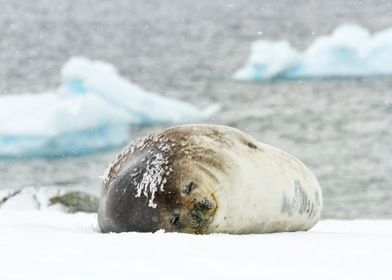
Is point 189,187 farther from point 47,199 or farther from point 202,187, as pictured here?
point 47,199

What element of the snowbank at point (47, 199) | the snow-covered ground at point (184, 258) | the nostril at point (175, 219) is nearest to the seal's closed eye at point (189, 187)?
the nostril at point (175, 219)

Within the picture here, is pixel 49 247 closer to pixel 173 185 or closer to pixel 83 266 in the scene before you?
pixel 83 266

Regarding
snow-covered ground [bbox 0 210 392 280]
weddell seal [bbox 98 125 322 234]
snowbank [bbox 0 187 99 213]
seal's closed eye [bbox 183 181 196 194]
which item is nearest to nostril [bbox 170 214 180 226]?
weddell seal [bbox 98 125 322 234]

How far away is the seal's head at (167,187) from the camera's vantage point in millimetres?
2830

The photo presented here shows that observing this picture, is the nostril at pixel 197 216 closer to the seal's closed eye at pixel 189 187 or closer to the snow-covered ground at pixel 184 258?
the seal's closed eye at pixel 189 187

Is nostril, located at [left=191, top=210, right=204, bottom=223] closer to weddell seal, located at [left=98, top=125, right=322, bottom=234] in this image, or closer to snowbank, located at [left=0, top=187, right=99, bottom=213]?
weddell seal, located at [left=98, top=125, right=322, bottom=234]

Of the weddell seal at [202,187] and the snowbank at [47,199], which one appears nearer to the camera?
the weddell seal at [202,187]

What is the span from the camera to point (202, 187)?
288cm

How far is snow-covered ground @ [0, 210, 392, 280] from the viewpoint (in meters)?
1.75

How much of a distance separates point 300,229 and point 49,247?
1814mm

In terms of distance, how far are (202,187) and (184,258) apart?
95 centimetres

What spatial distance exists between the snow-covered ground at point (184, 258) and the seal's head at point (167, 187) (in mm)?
319

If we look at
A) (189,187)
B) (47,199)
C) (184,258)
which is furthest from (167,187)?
(47,199)

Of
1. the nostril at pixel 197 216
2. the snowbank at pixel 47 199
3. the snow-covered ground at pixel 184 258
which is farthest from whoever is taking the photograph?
the snowbank at pixel 47 199
